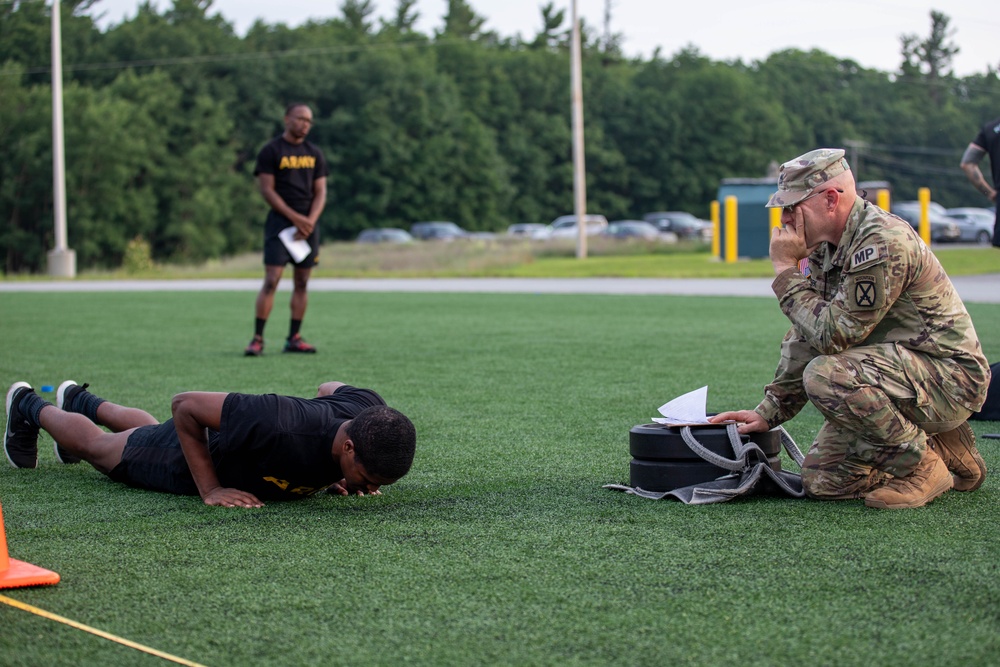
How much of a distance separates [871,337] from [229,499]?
2.35m

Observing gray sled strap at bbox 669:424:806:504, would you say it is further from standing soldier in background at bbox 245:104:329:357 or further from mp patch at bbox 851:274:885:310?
standing soldier in background at bbox 245:104:329:357

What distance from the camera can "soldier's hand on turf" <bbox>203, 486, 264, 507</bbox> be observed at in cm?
403

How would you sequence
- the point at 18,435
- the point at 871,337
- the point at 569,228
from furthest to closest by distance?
the point at 569,228 → the point at 18,435 → the point at 871,337

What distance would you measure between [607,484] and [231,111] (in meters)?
60.5

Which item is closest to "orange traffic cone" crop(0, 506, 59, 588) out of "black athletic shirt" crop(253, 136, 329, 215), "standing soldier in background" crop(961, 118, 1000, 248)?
"black athletic shirt" crop(253, 136, 329, 215)

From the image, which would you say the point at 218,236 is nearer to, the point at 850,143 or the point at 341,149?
the point at 341,149

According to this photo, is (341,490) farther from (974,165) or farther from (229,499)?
(974,165)

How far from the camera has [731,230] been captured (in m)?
27.4

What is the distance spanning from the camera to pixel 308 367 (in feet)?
27.9

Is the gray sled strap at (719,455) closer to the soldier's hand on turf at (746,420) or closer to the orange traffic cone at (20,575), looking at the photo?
the soldier's hand on turf at (746,420)

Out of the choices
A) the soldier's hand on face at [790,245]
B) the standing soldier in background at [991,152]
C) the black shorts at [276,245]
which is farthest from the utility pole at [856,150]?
the soldier's hand on face at [790,245]

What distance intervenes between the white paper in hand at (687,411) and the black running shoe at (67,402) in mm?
2514

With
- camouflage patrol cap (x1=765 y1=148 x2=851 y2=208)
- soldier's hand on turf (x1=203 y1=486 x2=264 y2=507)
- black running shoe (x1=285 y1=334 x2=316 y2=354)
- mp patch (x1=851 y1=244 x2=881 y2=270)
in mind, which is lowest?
soldier's hand on turf (x1=203 y1=486 x2=264 y2=507)

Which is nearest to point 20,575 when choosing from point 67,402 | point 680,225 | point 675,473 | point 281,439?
point 281,439
